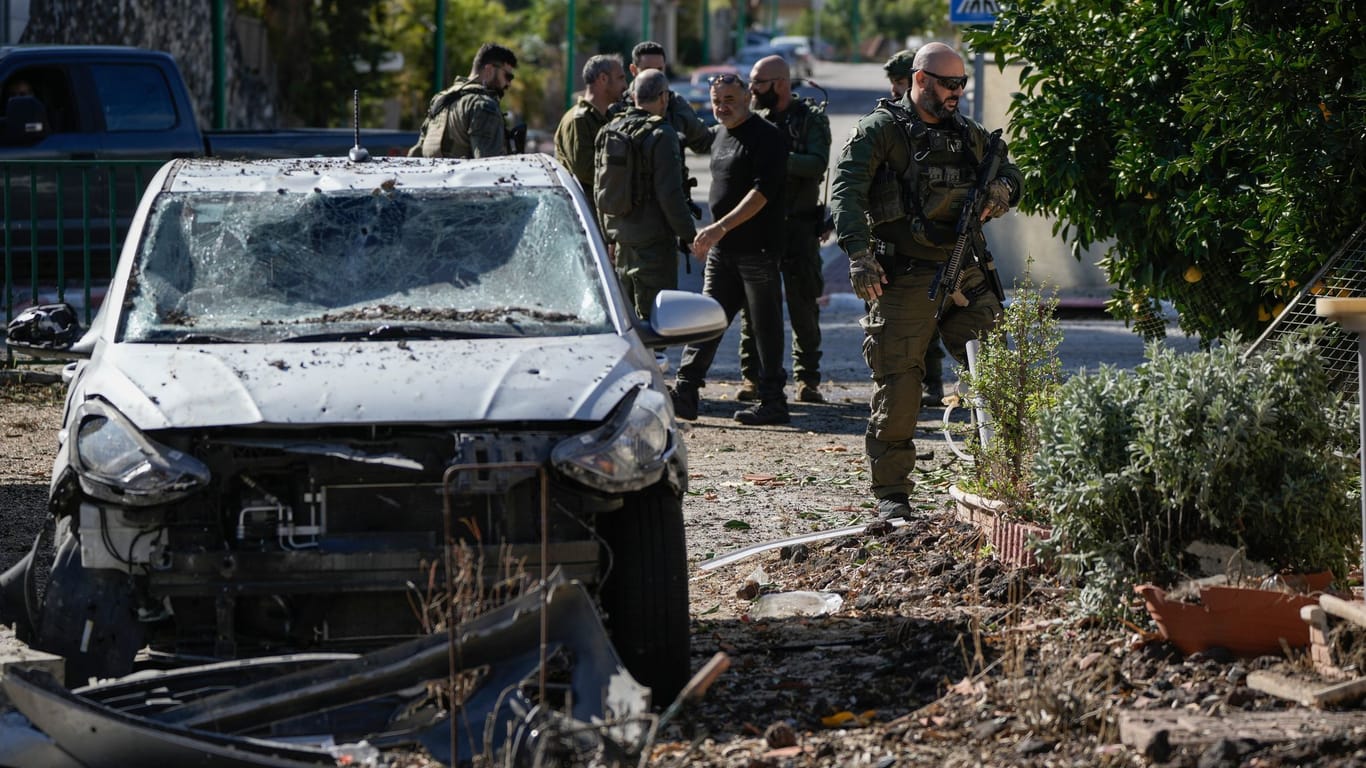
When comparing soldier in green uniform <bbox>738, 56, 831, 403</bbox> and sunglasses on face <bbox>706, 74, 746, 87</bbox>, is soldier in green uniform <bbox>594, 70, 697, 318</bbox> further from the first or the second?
soldier in green uniform <bbox>738, 56, 831, 403</bbox>

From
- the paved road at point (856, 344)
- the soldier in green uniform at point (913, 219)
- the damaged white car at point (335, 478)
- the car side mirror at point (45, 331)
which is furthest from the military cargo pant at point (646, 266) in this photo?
the damaged white car at point (335, 478)

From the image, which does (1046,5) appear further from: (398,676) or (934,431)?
(398,676)

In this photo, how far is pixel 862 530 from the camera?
714 cm

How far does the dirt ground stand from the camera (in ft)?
14.6

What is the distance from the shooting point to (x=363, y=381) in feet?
15.9

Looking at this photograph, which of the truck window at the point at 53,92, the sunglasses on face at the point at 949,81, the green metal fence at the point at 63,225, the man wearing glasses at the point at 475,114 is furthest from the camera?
the truck window at the point at 53,92

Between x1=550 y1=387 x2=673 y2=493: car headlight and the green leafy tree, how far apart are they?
3161 millimetres

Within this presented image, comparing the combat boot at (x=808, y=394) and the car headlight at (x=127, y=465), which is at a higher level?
the car headlight at (x=127, y=465)

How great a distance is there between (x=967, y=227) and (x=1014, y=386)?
93cm

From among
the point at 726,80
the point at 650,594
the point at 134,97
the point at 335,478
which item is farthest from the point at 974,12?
the point at 335,478

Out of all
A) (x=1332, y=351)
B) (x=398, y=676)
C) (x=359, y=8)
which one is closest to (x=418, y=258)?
(x=398, y=676)

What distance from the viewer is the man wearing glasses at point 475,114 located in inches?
439

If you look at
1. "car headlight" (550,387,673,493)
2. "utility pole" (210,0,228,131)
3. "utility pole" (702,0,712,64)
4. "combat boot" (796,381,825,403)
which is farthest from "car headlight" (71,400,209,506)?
"utility pole" (702,0,712,64)

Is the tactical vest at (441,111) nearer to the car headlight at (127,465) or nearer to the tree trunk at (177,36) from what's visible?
the car headlight at (127,465)
